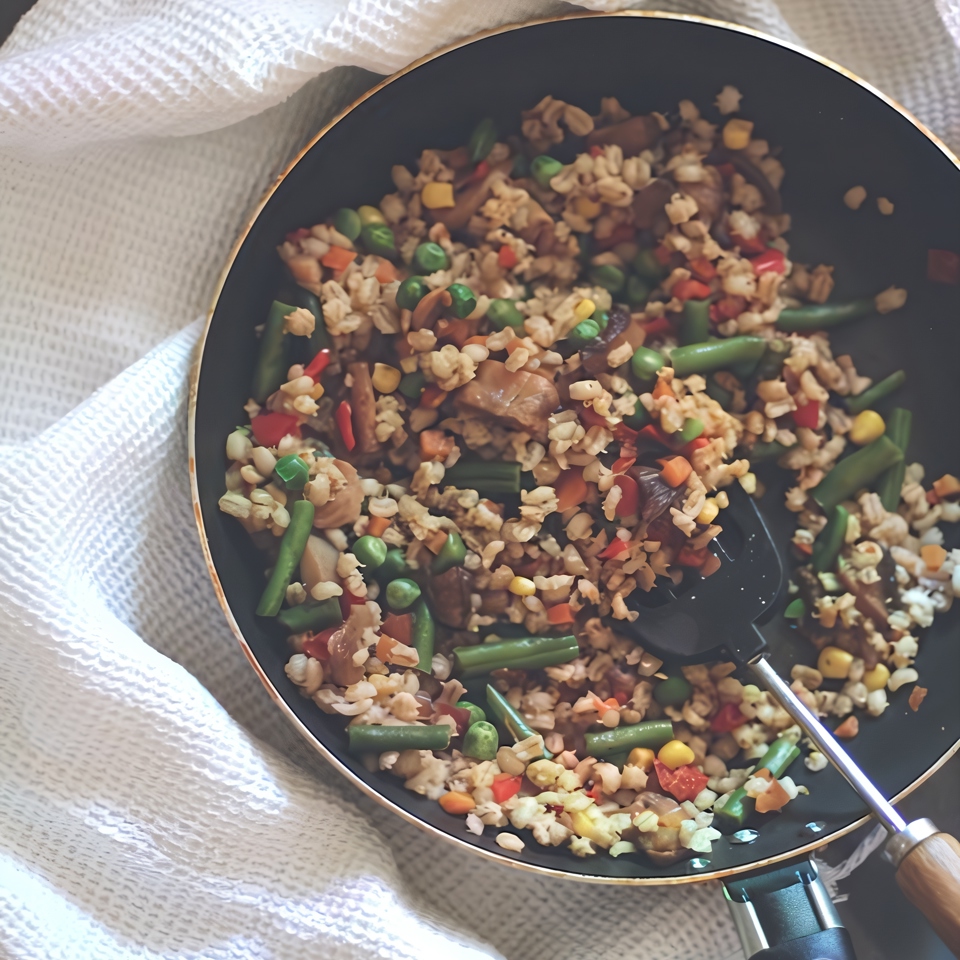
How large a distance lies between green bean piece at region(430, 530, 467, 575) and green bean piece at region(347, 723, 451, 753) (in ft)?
0.72

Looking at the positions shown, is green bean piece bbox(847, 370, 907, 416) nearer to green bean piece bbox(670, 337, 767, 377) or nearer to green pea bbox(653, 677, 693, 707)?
green bean piece bbox(670, 337, 767, 377)

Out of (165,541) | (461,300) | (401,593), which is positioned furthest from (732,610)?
(165,541)

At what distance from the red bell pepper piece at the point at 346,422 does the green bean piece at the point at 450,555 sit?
19cm

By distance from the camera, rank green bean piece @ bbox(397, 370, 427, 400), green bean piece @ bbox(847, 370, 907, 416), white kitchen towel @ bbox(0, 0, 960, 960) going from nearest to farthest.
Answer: white kitchen towel @ bbox(0, 0, 960, 960), green bean piece @ bbox(397, 370, 427, 400), green bean piece @ bbox(847, 370, 907, 416)

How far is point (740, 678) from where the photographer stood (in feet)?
4.59

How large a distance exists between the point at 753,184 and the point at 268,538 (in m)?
0.89

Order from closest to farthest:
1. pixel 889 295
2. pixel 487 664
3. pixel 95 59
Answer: pixel 95 59 < pixel 487 664 < pixel 889 295

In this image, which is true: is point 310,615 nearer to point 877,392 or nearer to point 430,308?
point 430,308

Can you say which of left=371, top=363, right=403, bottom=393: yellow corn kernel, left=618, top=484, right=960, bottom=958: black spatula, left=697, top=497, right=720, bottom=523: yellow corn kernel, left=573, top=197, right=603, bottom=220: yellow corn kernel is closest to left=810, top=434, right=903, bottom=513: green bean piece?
left=618, top=484, right=960, bottom=958: black spatula

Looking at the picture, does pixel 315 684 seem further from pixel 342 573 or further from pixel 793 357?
pixel 793 357

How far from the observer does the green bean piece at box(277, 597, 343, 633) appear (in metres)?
1.26

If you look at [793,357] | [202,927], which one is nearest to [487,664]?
[202,927]

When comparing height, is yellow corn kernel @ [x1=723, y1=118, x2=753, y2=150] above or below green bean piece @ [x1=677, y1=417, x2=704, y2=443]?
above

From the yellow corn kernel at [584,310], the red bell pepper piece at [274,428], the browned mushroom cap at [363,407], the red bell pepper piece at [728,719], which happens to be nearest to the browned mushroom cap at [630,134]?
the yellow corn kernel at [584,310]
